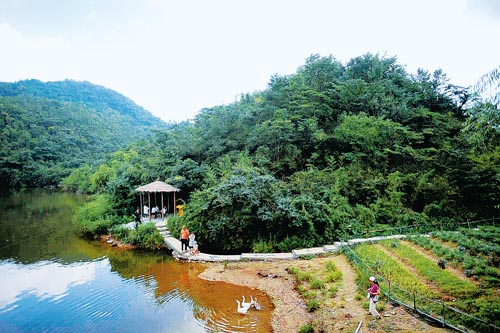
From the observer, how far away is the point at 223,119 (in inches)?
1051

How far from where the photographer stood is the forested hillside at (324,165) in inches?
621

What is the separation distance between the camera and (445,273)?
10891 millimetres

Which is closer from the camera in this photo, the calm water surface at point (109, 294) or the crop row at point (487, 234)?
the calm water surface at point (109, 294)

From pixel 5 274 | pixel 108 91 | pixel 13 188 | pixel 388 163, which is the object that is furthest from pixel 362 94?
pixel 108 91

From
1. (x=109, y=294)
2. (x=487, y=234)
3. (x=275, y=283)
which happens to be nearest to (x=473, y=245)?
(x=487, y=234)

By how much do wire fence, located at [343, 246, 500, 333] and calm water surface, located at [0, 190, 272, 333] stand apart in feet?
13.3

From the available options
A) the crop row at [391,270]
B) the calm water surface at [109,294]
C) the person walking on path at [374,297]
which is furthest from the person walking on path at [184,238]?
the person walking on path at [374,297]

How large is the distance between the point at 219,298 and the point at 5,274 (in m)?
10.3

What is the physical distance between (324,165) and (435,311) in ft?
49.2

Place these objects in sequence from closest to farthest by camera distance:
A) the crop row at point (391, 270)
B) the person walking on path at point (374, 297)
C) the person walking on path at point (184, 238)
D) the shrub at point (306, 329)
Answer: the shrub at point (306, 329), the person walking on path at point (374, 297), the crop row at point (391, 270), the person walking on path at point (184, 238)

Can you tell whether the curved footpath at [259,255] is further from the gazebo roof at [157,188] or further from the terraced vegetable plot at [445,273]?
the gazebo roof at [157,188]

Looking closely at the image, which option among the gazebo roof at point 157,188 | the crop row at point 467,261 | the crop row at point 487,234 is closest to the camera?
the crop row at point 467,261

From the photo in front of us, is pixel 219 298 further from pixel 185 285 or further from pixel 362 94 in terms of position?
pixel 362 94

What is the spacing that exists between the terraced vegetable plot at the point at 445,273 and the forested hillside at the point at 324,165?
306 cm
